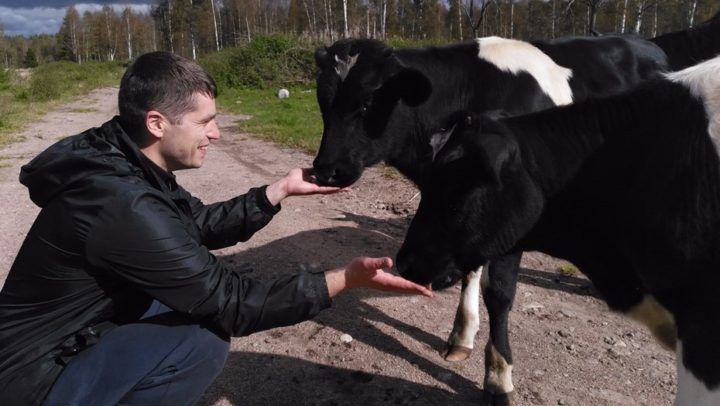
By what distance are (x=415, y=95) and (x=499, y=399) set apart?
6.42ft

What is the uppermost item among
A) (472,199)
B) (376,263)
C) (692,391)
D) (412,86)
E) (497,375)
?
(412,86)

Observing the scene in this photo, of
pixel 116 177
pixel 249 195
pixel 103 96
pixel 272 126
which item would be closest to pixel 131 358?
pixel 116 177

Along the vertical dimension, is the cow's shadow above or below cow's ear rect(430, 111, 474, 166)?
below

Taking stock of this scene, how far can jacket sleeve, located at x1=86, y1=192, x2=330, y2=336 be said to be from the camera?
212 cm

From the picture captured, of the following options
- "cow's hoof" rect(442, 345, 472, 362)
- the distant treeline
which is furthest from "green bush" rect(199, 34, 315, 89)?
"cow's hoof" rect(442, 345, 472, 362)

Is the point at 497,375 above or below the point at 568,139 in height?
below

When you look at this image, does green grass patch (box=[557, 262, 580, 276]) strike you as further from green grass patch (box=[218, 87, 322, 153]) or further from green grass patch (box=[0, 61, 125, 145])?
green grass patch (box=[0, 61, 125, 145])

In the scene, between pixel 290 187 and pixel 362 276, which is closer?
pixel 362 276

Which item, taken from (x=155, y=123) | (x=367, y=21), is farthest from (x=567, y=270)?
(x=367, y=21)

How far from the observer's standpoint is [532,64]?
409 cm

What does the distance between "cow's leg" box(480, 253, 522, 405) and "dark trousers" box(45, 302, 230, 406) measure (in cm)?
156

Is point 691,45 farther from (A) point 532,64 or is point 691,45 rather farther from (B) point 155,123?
(B) point 155,123

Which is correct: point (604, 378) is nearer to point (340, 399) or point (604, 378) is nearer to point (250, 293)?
point (340, 399)

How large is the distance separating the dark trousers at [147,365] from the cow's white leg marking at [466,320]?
1.74 meters
